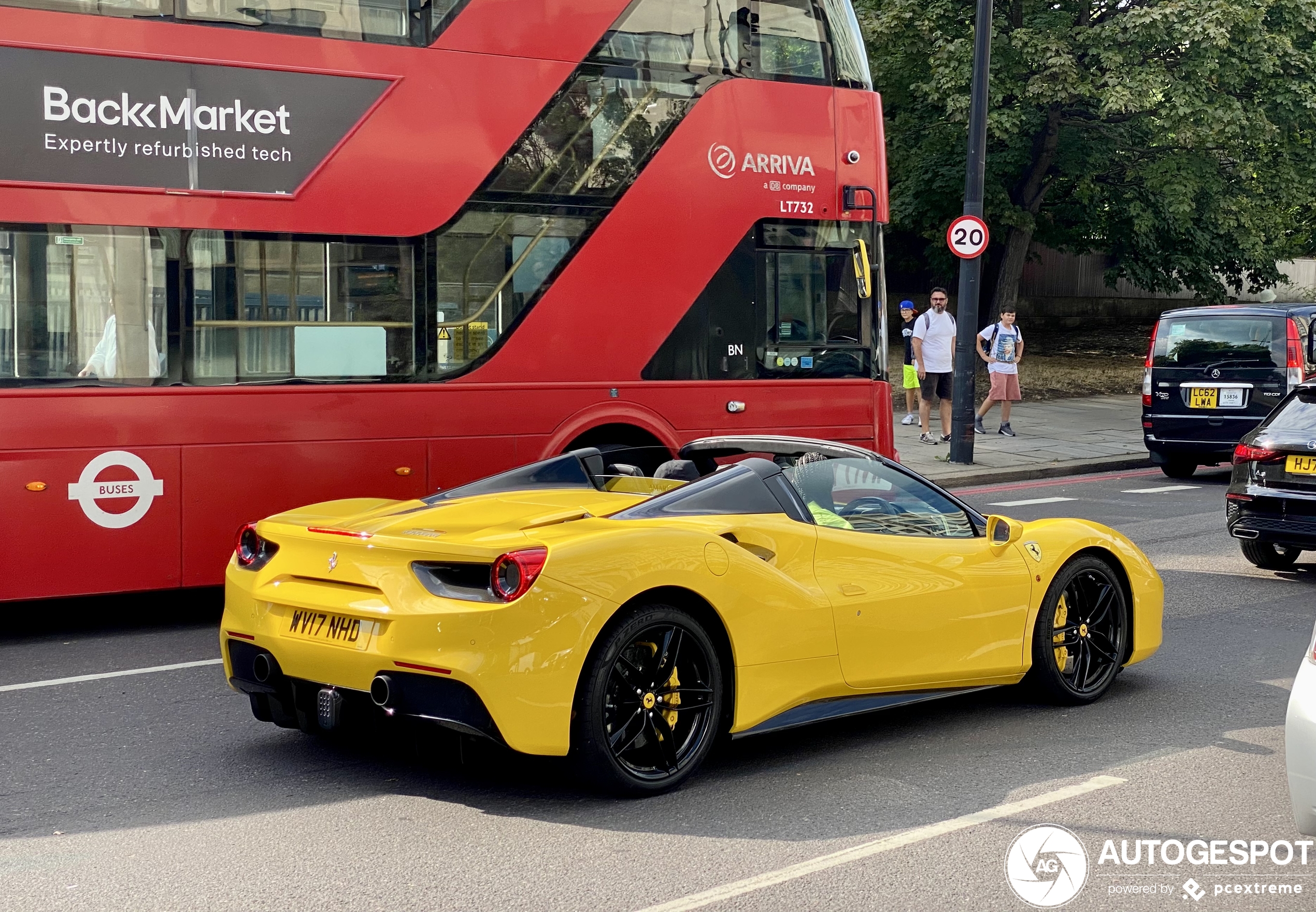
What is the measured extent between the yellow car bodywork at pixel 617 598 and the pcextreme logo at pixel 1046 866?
3.51 feet

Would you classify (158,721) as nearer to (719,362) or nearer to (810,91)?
(719,362)

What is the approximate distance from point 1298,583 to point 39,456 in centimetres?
808

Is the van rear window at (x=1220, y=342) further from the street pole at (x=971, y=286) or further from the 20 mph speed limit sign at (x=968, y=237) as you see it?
the 20 mph speed limit sign at (x=968, y=237)

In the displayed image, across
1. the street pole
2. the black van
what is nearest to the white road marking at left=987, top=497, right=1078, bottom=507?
the street pole

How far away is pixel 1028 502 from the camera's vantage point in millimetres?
14500

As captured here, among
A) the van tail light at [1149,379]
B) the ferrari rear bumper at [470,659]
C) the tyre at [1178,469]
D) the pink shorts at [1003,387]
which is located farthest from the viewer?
the pink shorts at [1003,387]

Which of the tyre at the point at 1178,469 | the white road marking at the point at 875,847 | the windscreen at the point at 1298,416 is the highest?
the windscreen at the point at 1298,416

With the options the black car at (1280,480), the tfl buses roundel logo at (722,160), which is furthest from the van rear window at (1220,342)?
the tfl buses roundel logo at (722,160)

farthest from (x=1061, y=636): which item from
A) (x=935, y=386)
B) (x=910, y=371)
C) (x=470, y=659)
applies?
(x=910, y=371)

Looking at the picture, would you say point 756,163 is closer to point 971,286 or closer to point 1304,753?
point 1304,753

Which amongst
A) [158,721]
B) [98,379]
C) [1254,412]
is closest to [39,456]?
[98,379]

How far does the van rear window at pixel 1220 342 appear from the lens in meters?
16.0

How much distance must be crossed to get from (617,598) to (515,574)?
36 cm

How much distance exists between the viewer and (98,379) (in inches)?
316
